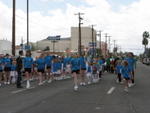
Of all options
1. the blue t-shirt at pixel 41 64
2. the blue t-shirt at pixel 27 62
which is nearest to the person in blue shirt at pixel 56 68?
the blue t-shirt at pixel 41 64

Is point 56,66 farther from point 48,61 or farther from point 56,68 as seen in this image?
point 48,61

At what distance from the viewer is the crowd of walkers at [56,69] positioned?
613 inches

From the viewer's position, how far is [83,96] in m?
12.4

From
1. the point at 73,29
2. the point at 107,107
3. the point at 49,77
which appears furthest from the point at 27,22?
the point at 73,29

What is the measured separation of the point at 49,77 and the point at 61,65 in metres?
2.93

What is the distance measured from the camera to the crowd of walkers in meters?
15.6

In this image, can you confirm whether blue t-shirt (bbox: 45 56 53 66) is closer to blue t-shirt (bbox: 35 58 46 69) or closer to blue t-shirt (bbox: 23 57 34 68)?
blue t-shirt (bbox: 35 58 46 69)

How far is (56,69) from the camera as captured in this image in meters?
21.8

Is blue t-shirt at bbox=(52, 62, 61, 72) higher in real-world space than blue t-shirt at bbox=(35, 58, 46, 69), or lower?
lower

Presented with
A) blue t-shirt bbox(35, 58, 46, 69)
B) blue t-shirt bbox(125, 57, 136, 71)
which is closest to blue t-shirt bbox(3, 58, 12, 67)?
blue t-shirt bbox(35, 58, 46, 69)

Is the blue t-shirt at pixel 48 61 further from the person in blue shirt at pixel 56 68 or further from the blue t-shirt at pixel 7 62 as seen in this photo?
the blue t-shirt at pixel 7 62

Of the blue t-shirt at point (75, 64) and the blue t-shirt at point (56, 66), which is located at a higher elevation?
the blue t-shirt at point (75, 64)

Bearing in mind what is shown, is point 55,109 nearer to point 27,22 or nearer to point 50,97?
point 50,97

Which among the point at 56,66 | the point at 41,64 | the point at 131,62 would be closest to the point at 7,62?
the point at 41,64
